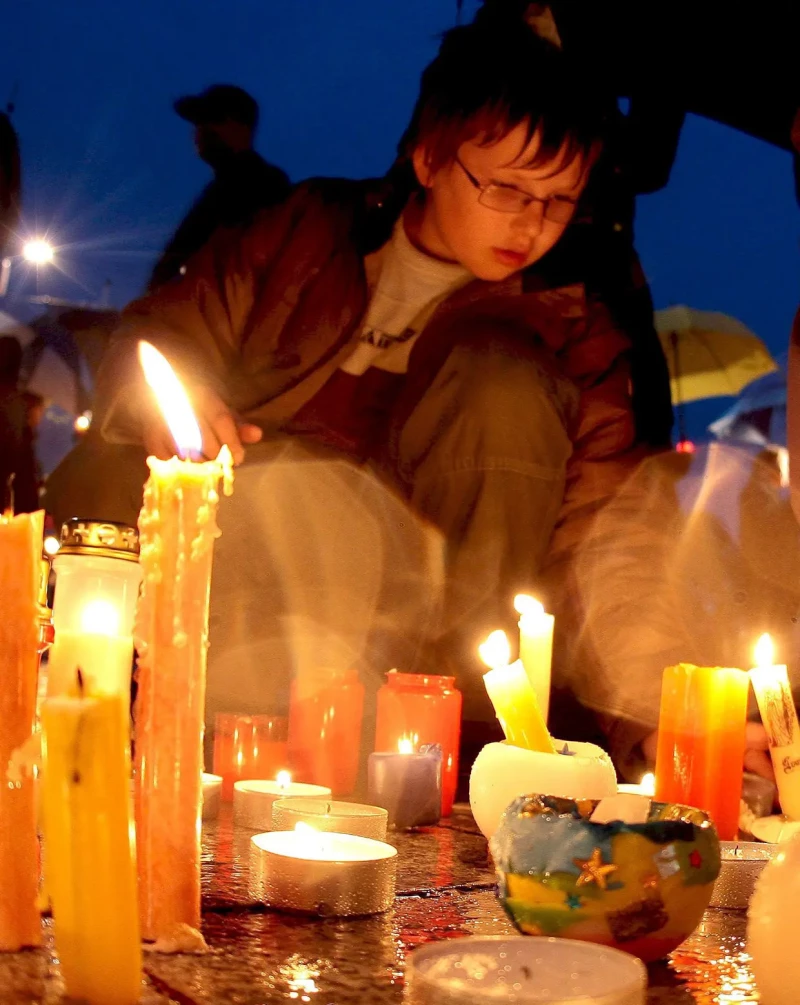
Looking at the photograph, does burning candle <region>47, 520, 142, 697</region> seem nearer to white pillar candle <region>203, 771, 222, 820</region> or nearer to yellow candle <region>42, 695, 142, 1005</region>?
yellow candle <region>42, 695, 142, 1005</region>

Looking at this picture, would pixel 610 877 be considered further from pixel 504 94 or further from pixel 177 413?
pixel 504 94

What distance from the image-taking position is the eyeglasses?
228cm

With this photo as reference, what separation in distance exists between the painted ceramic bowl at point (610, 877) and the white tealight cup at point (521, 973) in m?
0.09

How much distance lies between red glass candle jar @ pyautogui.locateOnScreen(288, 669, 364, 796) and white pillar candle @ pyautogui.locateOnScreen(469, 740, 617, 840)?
0.47 m

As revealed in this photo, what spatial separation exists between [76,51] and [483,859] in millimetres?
16957

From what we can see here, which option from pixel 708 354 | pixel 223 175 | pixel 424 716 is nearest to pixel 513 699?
pixel 424 716

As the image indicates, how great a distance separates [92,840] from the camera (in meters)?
Result: 0.64

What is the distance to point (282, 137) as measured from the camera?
17844 mm

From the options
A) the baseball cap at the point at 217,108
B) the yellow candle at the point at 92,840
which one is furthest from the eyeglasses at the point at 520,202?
the yellow candle at the point at 92,840

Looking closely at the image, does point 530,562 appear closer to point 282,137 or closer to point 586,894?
point 586,894

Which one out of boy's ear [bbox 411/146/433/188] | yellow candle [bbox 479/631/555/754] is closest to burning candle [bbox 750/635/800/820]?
yellow candle [bbox 479/631/555/754]

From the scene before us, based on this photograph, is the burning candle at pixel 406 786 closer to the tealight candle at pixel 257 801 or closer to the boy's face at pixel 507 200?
the tealight candle at pixel 257 801

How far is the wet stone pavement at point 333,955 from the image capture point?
72 centimetres

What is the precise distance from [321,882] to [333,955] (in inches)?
3.9
